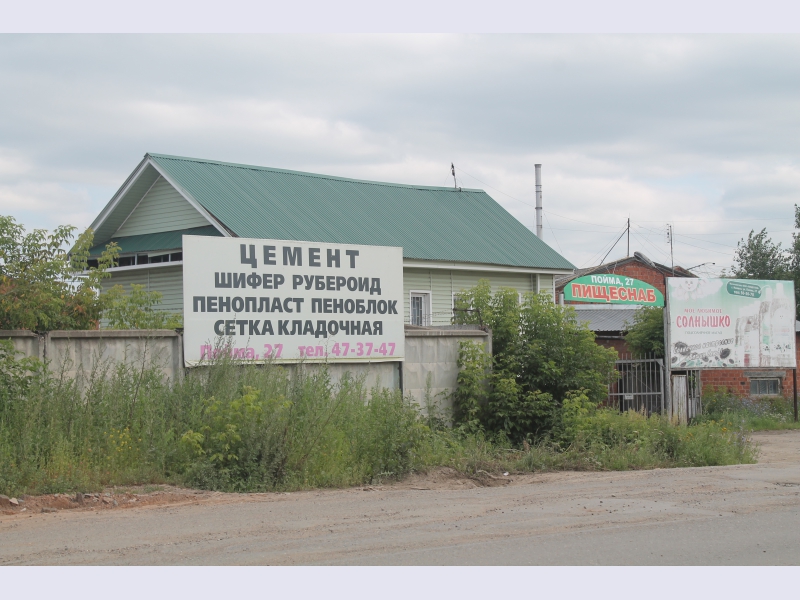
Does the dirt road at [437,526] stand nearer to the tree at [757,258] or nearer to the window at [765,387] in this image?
the window at [765,387]

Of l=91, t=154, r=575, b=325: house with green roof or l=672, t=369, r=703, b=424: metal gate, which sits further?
l=91, t=154, r=575, b=325: house with green roof

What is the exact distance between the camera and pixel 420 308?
25.3 meters

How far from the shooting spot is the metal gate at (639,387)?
20891 millimetres

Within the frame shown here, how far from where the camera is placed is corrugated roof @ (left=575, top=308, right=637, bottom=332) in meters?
28.6

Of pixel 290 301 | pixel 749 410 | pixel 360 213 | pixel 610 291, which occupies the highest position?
pixel 360 213

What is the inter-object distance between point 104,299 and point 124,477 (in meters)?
3.28

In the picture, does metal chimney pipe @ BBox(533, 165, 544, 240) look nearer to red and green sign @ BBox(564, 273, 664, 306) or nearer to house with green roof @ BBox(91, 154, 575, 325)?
red and green sign @ BBox(564, 273, 664, 306)

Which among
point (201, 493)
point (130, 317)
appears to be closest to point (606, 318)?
point (130, 317)

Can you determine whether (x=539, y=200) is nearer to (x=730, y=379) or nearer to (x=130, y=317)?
(x=730, y=379)

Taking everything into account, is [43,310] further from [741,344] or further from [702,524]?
[741,344]

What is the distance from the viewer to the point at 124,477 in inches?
408

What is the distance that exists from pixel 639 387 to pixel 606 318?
390 inches

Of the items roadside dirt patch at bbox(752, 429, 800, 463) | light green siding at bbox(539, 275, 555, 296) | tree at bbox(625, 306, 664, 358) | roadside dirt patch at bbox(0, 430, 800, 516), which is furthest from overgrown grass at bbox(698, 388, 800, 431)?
roadside dirt patch at bbox(0, 430, 800, 516)

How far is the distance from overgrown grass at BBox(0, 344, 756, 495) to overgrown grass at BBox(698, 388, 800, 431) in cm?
970
